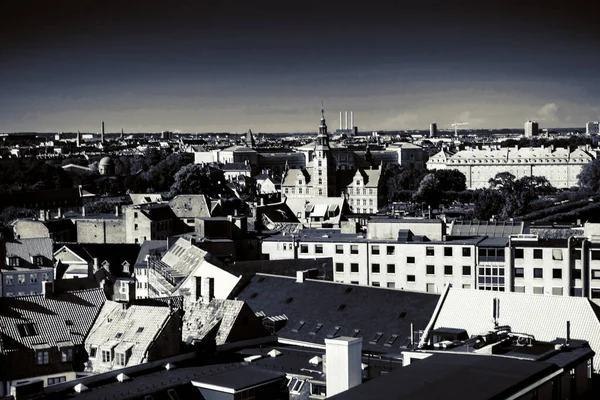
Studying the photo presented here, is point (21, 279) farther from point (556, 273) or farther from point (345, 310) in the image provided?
point (556, 273)

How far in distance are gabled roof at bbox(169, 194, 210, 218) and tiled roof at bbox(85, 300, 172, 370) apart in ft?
220

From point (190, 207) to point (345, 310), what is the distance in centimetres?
6747

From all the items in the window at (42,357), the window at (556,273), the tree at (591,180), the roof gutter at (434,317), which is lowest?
the window at (42,357)

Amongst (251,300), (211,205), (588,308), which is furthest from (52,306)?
(211,205)

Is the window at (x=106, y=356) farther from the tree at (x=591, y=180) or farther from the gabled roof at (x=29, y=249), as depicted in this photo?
the tree at (x=591, y=180)

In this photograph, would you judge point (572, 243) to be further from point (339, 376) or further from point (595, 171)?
point (595, 171)

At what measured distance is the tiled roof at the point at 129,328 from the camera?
36.8 metres

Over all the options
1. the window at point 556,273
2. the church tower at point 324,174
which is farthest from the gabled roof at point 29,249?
the church tower at point 324,174

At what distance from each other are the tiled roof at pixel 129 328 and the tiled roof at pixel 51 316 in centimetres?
65

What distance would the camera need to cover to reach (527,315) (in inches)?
1527

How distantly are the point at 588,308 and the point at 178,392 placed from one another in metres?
17.7

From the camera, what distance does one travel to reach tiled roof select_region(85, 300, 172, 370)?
3678cm

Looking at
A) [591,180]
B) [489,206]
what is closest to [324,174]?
[489,206]

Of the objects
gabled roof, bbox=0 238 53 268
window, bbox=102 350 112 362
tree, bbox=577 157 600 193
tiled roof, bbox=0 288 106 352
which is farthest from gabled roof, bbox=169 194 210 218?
tree, bbox=577 157 600 193
